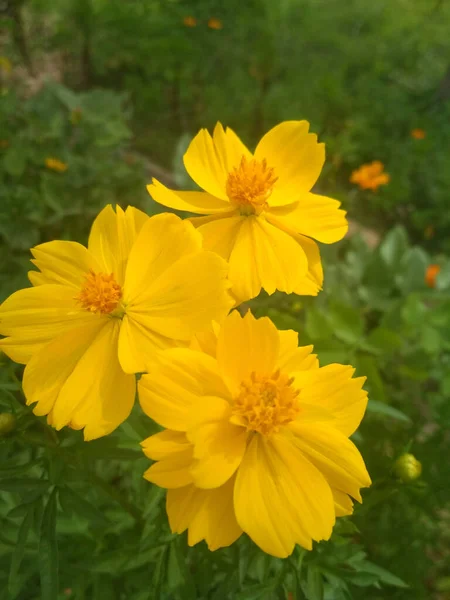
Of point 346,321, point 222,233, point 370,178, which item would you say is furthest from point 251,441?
point 370,178

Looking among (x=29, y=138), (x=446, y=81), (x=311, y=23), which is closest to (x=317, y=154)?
(x=29, y=138)

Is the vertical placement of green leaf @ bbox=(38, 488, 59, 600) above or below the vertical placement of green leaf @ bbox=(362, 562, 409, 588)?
above

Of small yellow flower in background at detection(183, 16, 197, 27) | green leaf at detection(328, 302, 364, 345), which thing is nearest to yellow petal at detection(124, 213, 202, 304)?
green leaf at detection(328, 302, 364, 345)

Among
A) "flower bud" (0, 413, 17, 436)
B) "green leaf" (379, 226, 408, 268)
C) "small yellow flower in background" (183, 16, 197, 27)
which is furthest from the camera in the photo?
"small yellow flower in background" (183, 16, 197, 27)

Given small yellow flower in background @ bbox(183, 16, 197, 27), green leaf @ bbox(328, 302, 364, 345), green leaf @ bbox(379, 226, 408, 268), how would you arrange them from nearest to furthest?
green leaf @ bbox(328, 302, 364, 345) < green leaf @ bbox(379, 226, 408, 268) < small yellow flower in background @ bbox(183, 16, 197, 27)

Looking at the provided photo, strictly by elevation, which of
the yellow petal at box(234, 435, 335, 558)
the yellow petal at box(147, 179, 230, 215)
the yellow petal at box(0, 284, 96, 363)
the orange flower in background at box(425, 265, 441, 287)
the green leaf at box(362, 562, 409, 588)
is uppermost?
the yellow petal at box(147, 179, 230, 215)

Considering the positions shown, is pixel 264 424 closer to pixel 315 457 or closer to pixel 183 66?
pixel 315 457

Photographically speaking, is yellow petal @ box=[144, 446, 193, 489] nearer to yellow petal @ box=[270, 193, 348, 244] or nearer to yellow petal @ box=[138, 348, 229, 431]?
yellow petal @ box=[138, 348, 229, 431]

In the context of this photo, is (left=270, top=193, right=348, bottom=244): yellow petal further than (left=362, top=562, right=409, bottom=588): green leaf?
No
